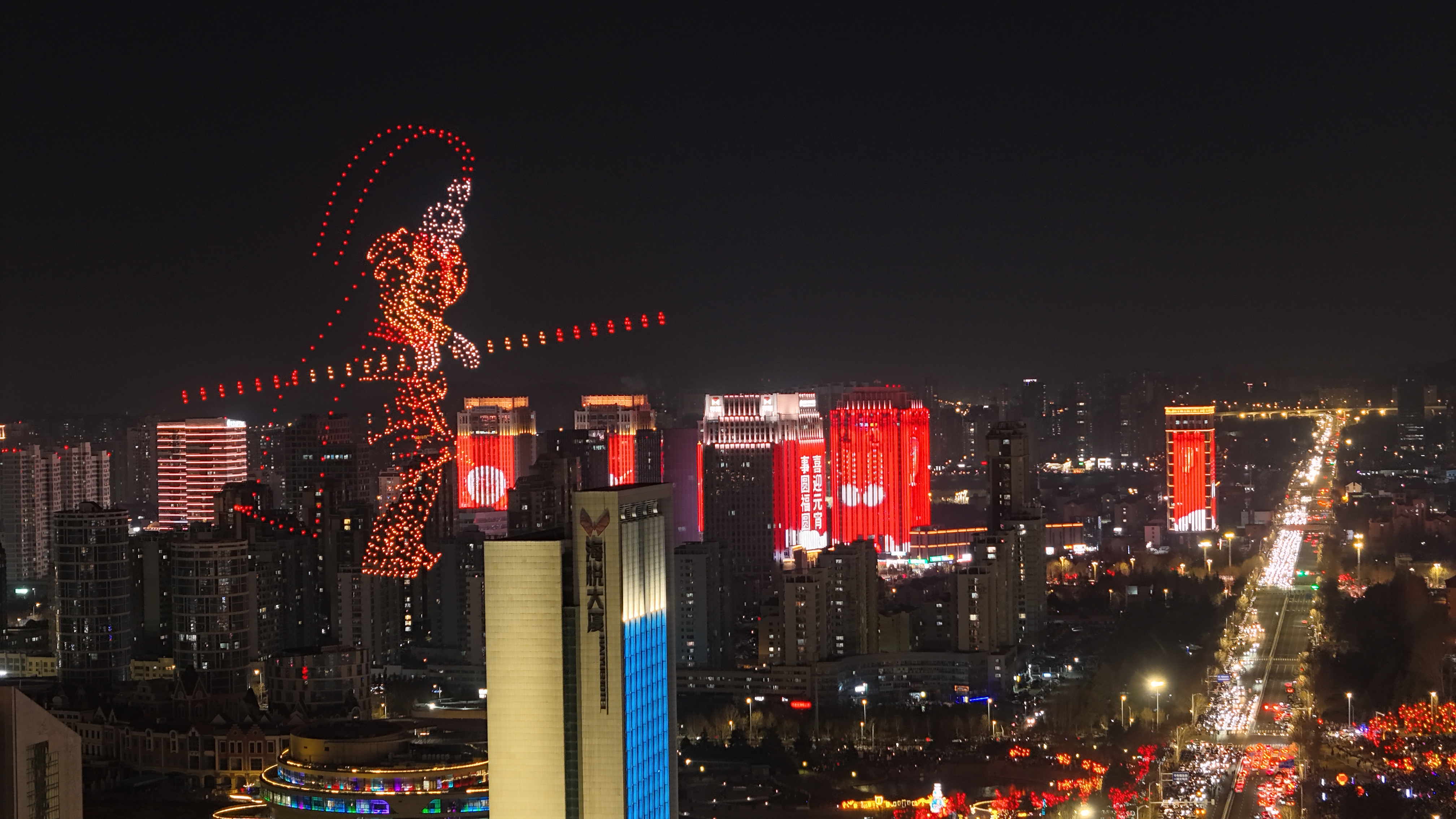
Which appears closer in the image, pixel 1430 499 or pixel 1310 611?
pixel 1310 611

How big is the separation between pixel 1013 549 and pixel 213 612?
Answer: 7460 mm

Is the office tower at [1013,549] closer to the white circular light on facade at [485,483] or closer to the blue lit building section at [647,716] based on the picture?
the white circular light on facade at [485,483]

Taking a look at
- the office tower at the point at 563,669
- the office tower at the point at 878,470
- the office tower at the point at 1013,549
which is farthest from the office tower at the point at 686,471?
the office tower at the point at 563,669

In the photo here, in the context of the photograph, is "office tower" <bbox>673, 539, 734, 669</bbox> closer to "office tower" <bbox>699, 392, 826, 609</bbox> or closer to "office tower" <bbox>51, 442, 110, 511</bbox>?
"office tower" <bbox>699, 392, 826, 609</bbox>

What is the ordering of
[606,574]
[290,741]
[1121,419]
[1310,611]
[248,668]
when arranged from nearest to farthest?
1. [606,574]
2. [290,741]
3. [248,668]
4. [1310,611]
5. [1121,419]

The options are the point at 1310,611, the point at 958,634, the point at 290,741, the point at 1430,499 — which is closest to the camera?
the point at 290,741

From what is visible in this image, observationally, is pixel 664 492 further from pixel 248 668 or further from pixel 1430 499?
pixel 1430 499

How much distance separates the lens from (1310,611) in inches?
680

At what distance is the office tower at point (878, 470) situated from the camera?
24.8 metres

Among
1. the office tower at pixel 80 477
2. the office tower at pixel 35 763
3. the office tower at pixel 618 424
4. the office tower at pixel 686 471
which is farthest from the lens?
the office tower at pixel 686 471

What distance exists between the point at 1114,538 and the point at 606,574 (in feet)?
59.4

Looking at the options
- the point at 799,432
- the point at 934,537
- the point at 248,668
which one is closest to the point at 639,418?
the point at 799,432

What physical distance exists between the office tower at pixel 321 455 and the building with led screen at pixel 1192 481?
1199 centimetres

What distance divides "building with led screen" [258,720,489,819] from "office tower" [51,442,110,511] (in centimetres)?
1110
